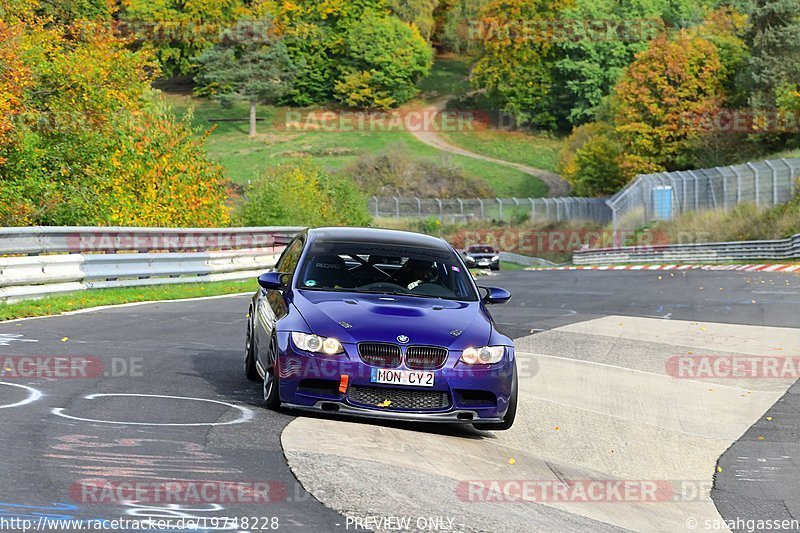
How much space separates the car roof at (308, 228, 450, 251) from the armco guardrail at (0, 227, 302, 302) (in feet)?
24.5

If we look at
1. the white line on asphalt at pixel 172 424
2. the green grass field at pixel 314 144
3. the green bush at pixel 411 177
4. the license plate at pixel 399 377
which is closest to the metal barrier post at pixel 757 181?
the white line on asphalt at pixel 172 424

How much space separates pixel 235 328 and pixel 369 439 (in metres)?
8.09

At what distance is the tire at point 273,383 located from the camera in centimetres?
955

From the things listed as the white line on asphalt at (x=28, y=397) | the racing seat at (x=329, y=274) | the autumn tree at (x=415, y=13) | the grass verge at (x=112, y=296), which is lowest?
the grass verge at (x=112, y=296)

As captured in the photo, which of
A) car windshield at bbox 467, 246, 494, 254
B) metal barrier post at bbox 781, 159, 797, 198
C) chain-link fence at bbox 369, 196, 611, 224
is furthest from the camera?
chain-link fence at bbox 369, 196, 611, 224

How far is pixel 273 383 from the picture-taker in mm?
9641

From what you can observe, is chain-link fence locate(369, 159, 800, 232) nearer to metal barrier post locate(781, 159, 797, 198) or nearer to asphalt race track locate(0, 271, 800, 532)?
metal barrier post locate(781, 159, 797, 198)

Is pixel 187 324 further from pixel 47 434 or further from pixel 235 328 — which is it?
pixel 47 434

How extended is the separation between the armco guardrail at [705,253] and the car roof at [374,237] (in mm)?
32968

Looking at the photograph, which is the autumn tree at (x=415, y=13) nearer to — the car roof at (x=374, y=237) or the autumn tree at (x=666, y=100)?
the autumn tree at (x=666, y=100)

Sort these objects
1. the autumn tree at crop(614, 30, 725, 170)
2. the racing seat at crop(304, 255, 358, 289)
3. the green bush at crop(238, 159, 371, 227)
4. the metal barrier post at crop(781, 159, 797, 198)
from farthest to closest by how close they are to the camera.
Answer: the autumn tree at crop(614, 30, 725, 170) < the metal barrier post at crop(781, 159, 797, 198) < the green bush at crop(238, 159, 371, 227) < the racing seat at crop(304, 255, 358, 289)

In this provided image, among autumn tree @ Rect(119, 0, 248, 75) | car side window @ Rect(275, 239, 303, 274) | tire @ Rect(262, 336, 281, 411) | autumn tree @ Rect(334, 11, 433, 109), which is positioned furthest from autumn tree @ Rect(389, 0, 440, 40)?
tire @ Rect(262, 336, 281, 411)

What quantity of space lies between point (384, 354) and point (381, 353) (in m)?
0.02

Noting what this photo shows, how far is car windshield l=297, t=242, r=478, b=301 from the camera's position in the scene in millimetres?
10648
